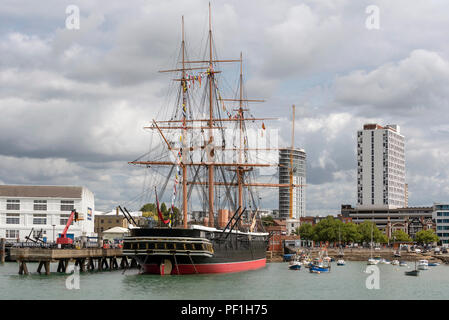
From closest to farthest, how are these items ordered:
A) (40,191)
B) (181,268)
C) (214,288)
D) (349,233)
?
(214,288)
(181,268)
(40,191)
(349,233)

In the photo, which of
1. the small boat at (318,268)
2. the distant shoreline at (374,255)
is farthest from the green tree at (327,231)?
the small boat at (318,268)

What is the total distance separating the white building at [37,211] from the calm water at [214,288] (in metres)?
76.1

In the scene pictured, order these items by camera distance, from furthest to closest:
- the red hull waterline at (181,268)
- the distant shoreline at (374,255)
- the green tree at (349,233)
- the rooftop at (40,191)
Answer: the green tree at (349,233) < the rooftop at (40,191) < the distant shoreline at (374,255) < the red hull waterline at (181,268)

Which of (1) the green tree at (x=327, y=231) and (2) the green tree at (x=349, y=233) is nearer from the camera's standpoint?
(1) the green tree at (x=327, y=231)

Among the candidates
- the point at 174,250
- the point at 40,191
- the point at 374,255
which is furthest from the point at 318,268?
the point at 40,191

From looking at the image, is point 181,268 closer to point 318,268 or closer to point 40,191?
point 318,268

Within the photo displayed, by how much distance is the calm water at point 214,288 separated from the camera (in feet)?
196

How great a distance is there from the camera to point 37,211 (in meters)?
157

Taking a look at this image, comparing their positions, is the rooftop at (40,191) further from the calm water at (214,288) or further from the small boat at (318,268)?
the calm water at (214,288)

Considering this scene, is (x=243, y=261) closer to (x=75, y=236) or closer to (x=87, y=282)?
(x=87, y=282)

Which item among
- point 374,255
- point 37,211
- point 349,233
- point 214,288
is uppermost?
point 37,211

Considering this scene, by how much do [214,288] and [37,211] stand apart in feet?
336
